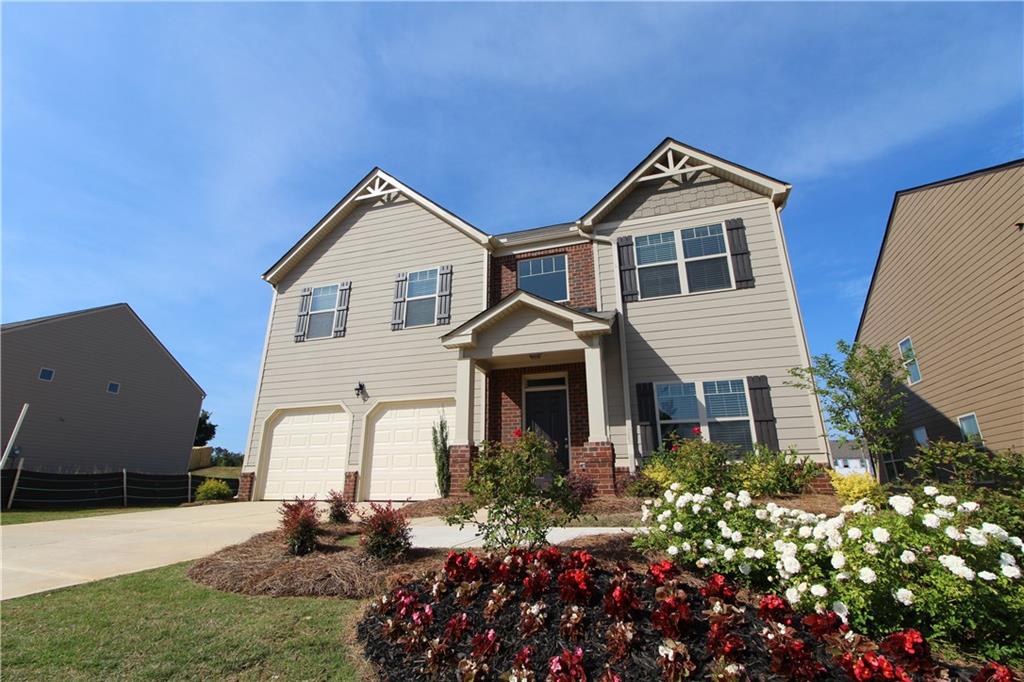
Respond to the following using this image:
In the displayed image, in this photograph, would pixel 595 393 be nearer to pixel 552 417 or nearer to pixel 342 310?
pixel 552 417

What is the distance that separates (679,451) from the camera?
8039 millimetres

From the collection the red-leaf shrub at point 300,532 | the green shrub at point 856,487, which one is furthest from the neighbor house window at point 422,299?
the green shrub at point 856,487

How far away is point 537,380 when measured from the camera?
1107 cm

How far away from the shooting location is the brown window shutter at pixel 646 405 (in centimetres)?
973

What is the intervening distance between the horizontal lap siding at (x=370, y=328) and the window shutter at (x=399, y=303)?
15cm

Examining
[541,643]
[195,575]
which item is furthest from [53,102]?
[541,643]

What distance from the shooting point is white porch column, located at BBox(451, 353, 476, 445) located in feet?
31.6

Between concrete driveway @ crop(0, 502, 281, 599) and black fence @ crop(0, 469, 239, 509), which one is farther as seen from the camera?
black fence @ crop(0, 469, 239, 509)

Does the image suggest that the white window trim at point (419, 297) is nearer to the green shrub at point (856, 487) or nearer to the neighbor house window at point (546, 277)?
the neighbor house window at point (546, 277)

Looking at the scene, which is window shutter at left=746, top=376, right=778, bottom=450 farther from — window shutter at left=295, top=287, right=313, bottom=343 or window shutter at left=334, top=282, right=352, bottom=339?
window shutter at left=295, top=287, right=313, bottom=343

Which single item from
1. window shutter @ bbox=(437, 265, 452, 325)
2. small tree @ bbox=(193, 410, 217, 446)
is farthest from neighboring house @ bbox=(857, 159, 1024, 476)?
small tree @ bbox=(193, 410, 217, 446)

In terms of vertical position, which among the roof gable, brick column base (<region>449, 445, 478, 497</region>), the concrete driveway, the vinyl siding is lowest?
the concrete driveway

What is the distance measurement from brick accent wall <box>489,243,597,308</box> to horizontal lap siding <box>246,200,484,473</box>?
0.47 m

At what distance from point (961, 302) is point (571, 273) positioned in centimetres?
941
